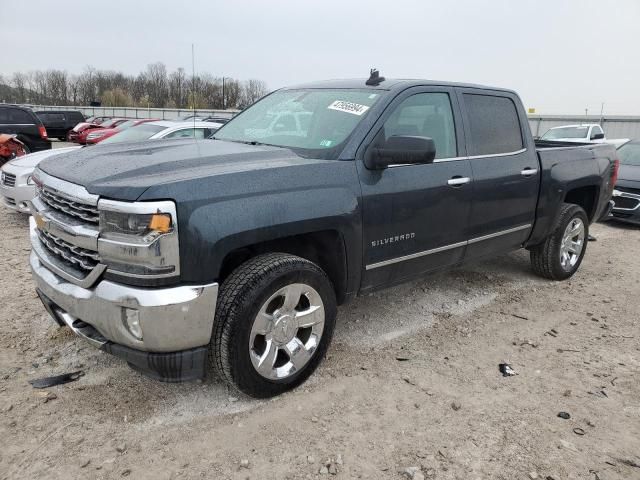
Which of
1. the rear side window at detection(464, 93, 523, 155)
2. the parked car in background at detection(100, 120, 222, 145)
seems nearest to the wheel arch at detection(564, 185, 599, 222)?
the rear side window at detection(464, 93, 523, 155)

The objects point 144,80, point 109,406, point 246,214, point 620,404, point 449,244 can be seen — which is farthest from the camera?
point 144,80

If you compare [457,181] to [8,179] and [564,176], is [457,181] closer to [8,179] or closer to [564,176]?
[564,176]

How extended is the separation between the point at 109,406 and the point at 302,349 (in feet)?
3.73

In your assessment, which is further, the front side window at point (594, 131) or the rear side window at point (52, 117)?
the rear side window at point (52, 117)

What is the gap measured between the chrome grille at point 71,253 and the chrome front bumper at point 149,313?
0.12m

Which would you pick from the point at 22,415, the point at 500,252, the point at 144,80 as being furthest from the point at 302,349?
the point at 144,80

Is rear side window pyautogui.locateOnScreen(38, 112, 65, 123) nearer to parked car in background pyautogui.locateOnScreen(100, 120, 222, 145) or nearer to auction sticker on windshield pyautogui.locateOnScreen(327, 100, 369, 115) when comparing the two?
parked car in background pyautogui.locateOnScreen(100, 120, 222, 145)

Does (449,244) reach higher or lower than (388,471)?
higher

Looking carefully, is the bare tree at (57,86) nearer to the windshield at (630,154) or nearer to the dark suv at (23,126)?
the dark suv at (23,126)

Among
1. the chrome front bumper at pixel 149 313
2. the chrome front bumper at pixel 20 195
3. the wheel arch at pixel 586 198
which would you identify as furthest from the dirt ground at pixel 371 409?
the chrome front bumper at pixel 20 195

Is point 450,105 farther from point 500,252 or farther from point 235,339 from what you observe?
point 235,339

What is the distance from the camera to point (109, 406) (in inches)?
112

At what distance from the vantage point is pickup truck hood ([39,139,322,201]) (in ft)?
8.13

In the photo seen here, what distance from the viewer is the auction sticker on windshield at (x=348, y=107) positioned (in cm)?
340
